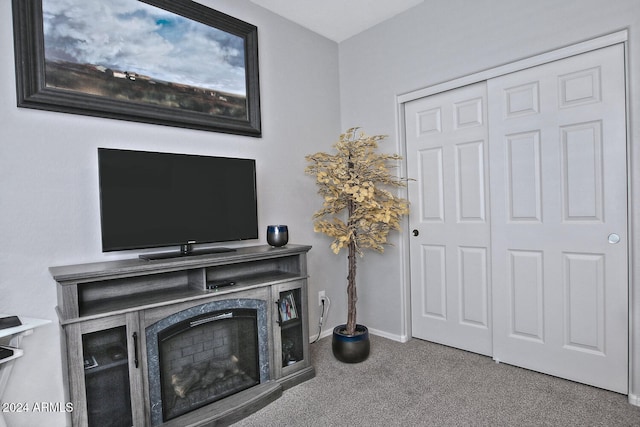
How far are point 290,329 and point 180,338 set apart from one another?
77 centimetres

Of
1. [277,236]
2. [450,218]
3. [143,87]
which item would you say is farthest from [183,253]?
[450,218]

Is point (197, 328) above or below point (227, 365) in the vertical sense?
above

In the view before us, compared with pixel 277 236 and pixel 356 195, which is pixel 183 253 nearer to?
pixel 277 236

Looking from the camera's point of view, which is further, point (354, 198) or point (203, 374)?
point (354, 198)

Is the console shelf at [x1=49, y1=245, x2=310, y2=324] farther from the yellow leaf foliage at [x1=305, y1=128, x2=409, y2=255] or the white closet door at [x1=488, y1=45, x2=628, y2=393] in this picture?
the white closet door at [x1=488, y1=45, x2=628, y2=393]

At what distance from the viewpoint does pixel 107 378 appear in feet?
5.57

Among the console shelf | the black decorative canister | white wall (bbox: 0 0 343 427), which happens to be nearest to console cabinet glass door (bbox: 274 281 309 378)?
the console shelf

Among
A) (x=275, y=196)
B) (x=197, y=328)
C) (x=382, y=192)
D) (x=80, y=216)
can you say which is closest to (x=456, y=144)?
(x=382, y=192)

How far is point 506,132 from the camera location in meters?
2.52

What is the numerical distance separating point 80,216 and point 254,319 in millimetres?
1164

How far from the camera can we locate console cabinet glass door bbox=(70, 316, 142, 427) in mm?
1597

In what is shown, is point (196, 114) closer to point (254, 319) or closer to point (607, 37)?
point (254, 319)

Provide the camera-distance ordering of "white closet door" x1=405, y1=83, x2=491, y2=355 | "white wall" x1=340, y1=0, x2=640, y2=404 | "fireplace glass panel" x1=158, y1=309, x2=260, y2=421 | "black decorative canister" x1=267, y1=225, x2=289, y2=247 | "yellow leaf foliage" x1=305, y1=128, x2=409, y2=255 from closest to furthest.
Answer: "fireplace glass panel" x1=158, y1=309, x2=260, y2=421
"white wall" x1=340, y1=0, x2=640, y2=404
"black decorative canister" x1=267, y1=225, x2=289, y2=247
"yellow leaf foliage" x1=305, y1=128, x2=409, y2=255
"white closet door" x1=405, y1=83, x2=491, y2=355

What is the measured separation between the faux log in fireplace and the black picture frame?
35.5 inches
